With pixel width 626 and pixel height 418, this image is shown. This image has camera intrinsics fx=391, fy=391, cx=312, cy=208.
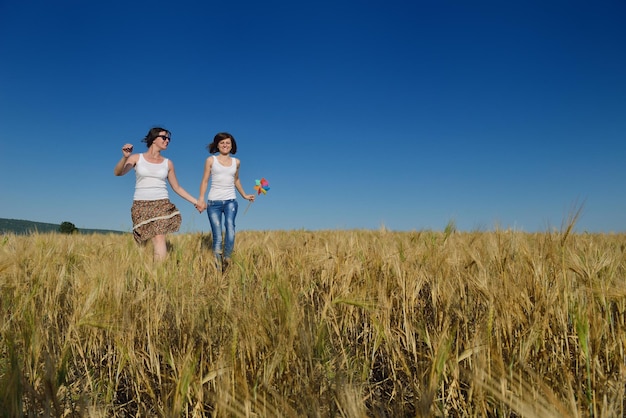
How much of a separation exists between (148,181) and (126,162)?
314 mm

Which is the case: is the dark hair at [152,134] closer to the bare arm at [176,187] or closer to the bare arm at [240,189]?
the bare arm at [176,187]

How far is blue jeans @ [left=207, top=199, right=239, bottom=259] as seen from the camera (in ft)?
15.5

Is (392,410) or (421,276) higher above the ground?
(421,276)

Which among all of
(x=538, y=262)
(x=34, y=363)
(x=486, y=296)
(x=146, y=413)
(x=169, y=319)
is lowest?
(x=146, y=413)

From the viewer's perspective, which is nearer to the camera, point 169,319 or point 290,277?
point 169,319

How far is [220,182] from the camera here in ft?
16.4

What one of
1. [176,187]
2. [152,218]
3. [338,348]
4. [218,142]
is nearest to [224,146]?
[218,142]

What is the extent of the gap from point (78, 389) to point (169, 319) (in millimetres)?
423

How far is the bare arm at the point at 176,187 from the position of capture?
186 inches

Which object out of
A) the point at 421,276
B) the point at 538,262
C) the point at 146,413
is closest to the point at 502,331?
the point at 538,262

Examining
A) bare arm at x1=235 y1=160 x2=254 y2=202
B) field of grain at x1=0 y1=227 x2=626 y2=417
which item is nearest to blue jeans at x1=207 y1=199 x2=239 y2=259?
bare arm at x1=235 y1=160 x2=254 y2=202

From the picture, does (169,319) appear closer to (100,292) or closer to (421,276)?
(100,292)

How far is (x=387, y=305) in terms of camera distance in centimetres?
184

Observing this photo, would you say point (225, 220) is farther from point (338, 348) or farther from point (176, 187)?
point (338, 348)
